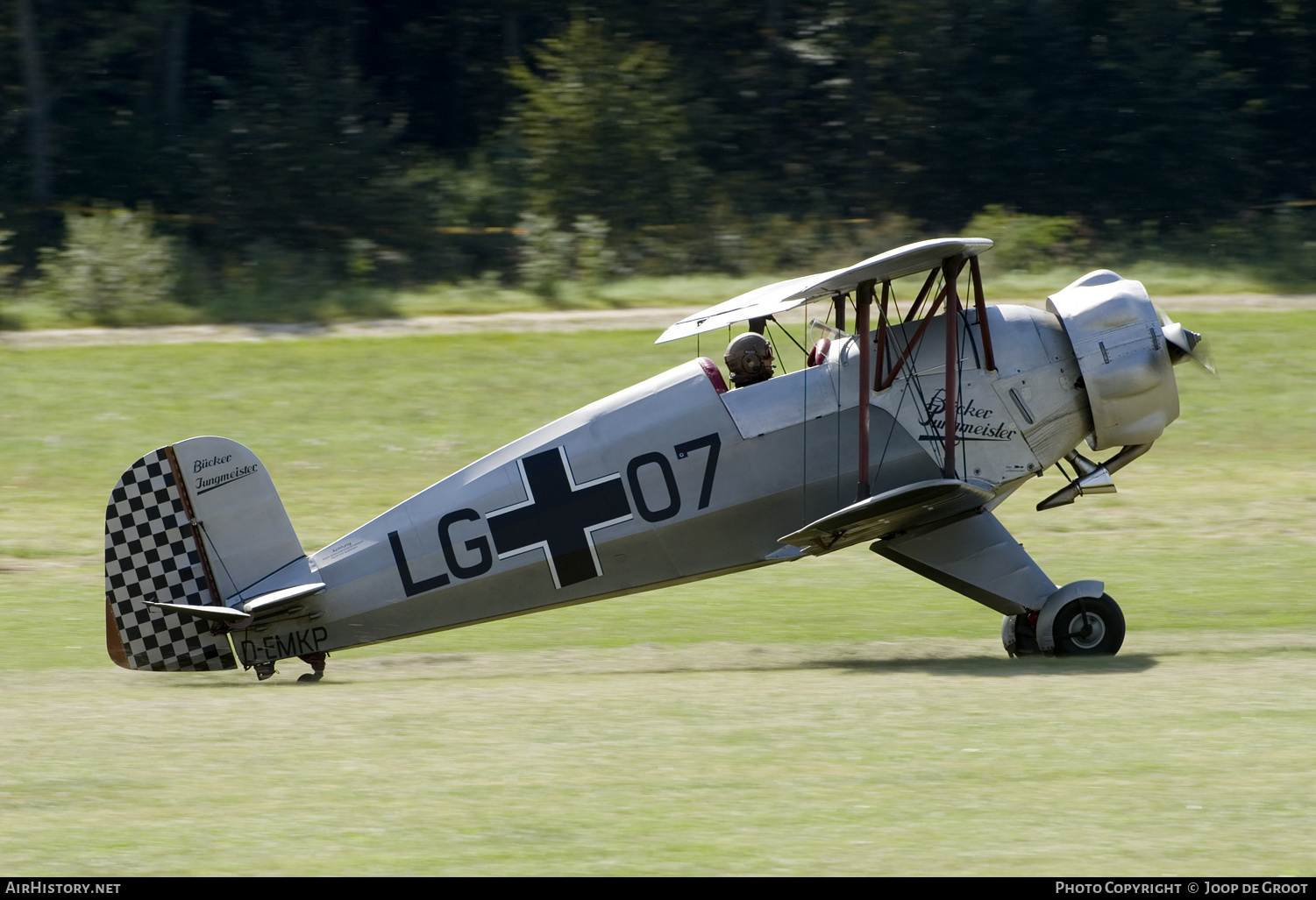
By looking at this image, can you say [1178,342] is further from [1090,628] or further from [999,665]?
[999,665]

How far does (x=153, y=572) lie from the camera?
34.6 feet

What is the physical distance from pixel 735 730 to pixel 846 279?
3.45m

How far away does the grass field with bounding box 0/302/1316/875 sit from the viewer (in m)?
6.38

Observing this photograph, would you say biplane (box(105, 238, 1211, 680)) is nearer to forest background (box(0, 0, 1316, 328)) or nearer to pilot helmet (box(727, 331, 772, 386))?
pilot helmet (box(727, 331, 772, 386))

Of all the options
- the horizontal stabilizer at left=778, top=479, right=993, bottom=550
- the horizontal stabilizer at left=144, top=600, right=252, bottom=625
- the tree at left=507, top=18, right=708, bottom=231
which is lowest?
the horizontal stabilizer at left=144, top=600, right=252, bottom=625

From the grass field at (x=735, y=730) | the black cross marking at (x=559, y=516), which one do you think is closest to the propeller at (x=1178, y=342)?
the grass field at (x=735, y=730)

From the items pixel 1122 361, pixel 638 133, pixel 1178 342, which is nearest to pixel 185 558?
pixel 1122 361

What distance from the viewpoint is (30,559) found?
635 inches

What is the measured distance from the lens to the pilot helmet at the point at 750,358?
11.1 meters

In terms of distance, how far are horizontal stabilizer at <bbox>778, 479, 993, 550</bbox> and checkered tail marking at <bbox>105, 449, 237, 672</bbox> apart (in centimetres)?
407

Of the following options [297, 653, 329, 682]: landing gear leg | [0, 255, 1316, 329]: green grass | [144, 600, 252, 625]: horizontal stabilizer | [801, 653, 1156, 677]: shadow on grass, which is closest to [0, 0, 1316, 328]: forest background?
[0, 255, 1316, 329]: green grass

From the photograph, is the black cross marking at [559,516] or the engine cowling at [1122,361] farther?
the engine cowling at [1122,361]

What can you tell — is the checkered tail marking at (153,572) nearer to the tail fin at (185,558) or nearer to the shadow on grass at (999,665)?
the tail fin at (185,558)
